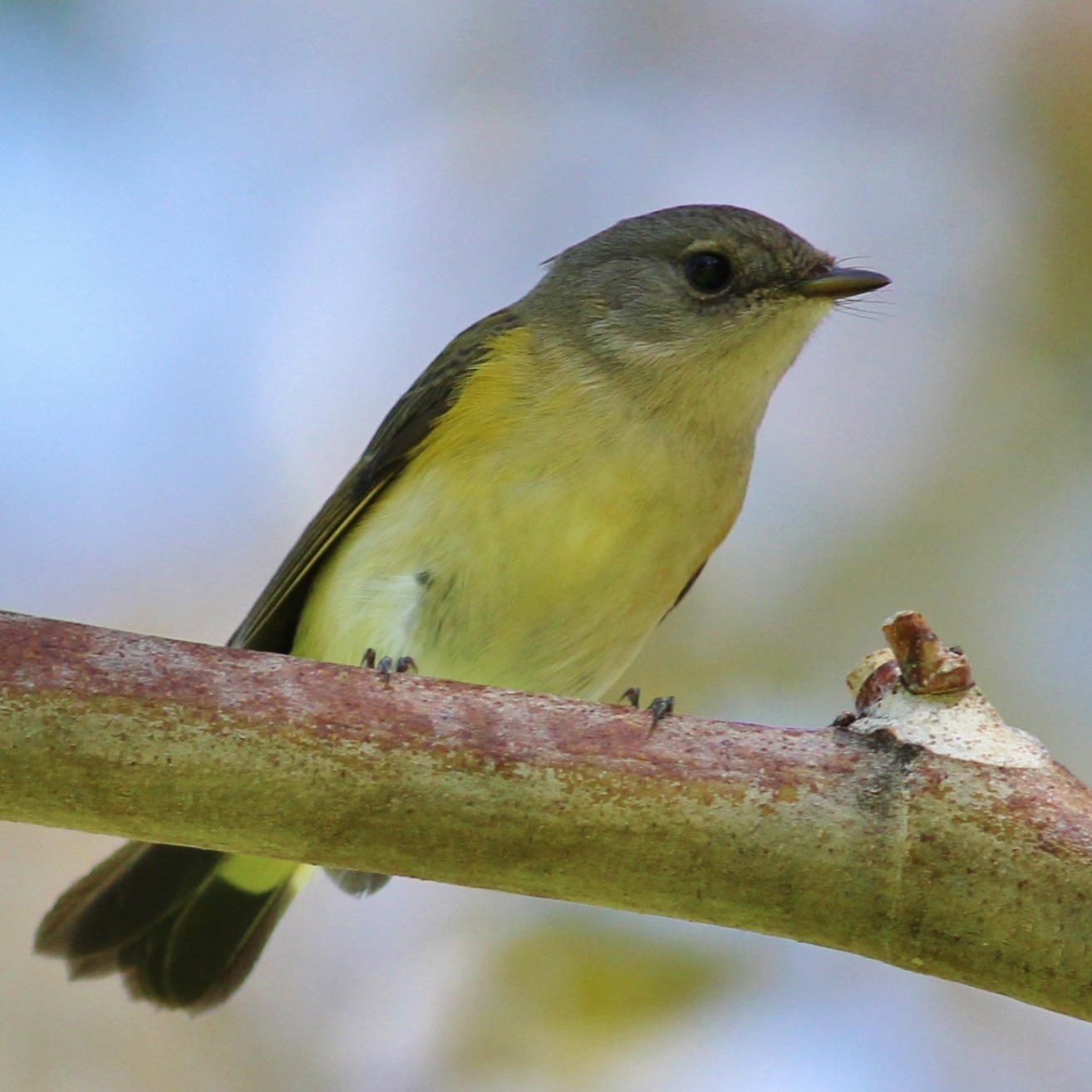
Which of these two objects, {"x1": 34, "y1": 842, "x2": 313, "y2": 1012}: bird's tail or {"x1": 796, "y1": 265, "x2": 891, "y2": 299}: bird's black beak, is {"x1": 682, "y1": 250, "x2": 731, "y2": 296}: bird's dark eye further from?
{"x1": 34, "y1": 842, "x2": 313, "y2": 1012}: bird's tail

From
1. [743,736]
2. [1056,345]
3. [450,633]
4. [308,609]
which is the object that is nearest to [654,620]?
[450,633]

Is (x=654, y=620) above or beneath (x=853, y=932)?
above

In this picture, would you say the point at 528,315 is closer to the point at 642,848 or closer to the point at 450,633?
the point at 450,633

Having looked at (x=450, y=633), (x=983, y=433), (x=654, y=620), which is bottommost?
(x=450, y=633)

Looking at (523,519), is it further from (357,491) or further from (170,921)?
(170,921)

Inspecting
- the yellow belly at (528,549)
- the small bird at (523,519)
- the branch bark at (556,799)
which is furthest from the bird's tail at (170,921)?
the branch bark at (556,799)

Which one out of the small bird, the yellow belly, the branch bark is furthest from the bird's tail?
the branch bark

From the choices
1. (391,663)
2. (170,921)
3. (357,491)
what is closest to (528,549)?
(391,663)
